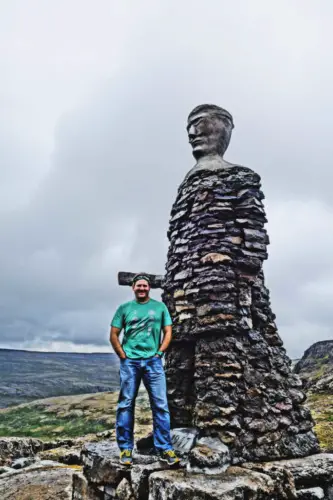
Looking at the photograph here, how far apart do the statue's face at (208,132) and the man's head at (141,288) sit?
3.33m

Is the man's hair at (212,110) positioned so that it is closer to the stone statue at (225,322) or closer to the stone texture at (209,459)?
the stone statue at (225,322)

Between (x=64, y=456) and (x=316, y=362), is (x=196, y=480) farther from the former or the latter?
(x=316, y=362)

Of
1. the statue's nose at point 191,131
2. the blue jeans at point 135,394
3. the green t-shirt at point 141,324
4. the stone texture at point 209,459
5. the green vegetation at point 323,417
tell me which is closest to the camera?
the stone texture at point 209,459

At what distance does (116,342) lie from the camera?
5.67 m

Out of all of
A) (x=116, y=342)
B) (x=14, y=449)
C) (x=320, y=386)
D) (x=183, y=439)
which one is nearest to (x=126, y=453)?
(x=183, y=439)

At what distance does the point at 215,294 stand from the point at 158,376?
1750 mm

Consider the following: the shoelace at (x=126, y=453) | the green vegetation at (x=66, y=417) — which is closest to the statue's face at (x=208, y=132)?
the shoelace at (x=126, y=453)

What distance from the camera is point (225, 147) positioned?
8141 mm

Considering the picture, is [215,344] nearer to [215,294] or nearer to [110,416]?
[215,294]

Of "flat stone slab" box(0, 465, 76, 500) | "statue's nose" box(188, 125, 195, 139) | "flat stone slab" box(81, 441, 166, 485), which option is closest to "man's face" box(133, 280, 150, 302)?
"flat stone slab" box(81, 441, 166, 485)

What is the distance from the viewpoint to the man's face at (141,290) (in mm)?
5832

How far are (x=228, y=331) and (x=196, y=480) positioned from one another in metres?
2.34

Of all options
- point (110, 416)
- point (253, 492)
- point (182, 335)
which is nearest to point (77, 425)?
point (110, 416)

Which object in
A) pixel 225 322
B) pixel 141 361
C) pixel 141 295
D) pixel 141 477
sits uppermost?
pixel 141 295
